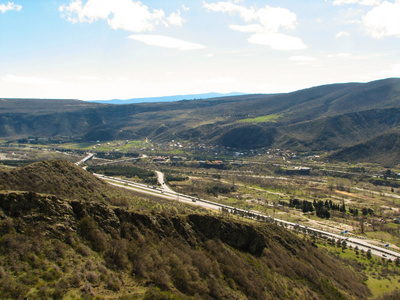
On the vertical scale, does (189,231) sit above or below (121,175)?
above

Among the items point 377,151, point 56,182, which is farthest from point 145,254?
point 377,151

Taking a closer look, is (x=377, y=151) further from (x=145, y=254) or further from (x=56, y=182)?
(x=145, y=254)

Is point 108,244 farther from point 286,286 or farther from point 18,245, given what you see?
point 286,286

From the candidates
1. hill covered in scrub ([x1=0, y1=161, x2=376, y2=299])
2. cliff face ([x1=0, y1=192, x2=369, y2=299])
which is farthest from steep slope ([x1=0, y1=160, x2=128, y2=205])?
cliff face ([x1=0, y1=192, x2=369, y2=299])

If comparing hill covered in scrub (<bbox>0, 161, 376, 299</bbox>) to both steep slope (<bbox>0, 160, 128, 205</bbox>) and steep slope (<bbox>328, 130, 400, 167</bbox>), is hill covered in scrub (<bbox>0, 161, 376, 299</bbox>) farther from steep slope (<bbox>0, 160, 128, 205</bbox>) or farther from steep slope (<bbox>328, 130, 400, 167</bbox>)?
steep slope (<bbox>328, 130, 400, 167</bbox>)

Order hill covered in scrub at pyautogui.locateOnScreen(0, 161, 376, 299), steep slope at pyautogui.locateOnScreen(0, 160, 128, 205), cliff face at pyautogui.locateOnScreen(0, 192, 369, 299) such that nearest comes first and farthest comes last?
hill covered in scrub at pyautogui.locateOnScreen(0, 161, 376, 299) → cliff face at pyautogui.locateOnScreen(0, 192, 369, 299) → steep slope at pyautogui.locateOnScreen(0, 160, 128, 205)

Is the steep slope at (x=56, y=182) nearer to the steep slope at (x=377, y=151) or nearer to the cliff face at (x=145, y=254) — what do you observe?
the cliff face at (x=145, y=254)

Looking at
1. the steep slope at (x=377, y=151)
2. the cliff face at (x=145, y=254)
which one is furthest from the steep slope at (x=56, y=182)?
the steep slope at (x=377, y=151)

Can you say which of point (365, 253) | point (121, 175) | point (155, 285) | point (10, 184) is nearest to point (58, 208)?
point (155, 285)

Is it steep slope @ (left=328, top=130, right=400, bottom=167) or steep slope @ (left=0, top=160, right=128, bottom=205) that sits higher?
steep slope @ (left=0, top=160, right=128, bottom=205)

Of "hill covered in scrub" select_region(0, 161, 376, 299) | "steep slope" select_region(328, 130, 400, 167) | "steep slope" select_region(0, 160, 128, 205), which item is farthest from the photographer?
"steep slope" select_region(328, 130, 400, 167)
